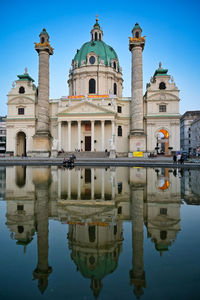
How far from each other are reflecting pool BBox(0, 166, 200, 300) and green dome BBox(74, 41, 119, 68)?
61421 millimetres

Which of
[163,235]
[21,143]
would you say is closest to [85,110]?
[21,143]

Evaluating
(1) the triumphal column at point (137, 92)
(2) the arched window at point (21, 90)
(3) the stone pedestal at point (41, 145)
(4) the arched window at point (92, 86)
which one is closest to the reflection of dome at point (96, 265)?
(1) the triumphal column at point (137, 92)

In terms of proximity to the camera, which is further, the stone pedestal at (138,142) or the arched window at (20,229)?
the stone pedestal at (138,142)

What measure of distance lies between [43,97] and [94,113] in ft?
39.8

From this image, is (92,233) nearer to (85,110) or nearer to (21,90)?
(85,110)

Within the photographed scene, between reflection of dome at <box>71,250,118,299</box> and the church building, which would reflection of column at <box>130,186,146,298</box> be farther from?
the church building

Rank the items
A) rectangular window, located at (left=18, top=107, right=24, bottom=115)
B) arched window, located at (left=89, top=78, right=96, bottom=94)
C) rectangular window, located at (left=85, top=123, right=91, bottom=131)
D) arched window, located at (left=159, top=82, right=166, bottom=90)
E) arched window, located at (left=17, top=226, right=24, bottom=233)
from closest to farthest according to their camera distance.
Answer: arched window, located at (left=17, top=226, right=24, bottom=233)
arched window, located at (left=159, top=82, right=166, bottom=90)
rectangular window, located at (left=85, top=123, right=91, bottom=131)
rectangular window, located at (left=18, top=107, right=24, bottom=115)
arched window, located at (left=89, top=78, right=96, bottom=94)

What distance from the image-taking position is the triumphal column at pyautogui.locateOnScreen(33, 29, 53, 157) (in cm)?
→ 4909

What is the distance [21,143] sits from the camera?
59656 mm

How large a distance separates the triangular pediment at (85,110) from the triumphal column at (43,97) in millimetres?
3969

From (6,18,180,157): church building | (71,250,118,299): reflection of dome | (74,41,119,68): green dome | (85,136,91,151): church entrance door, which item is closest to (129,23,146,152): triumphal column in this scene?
(6,18,180,157): church building

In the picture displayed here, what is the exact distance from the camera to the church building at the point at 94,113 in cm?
4803

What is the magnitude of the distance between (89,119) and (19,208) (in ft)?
147

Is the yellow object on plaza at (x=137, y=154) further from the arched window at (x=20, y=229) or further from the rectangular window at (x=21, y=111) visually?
the arched window at (x=20, y=229)
